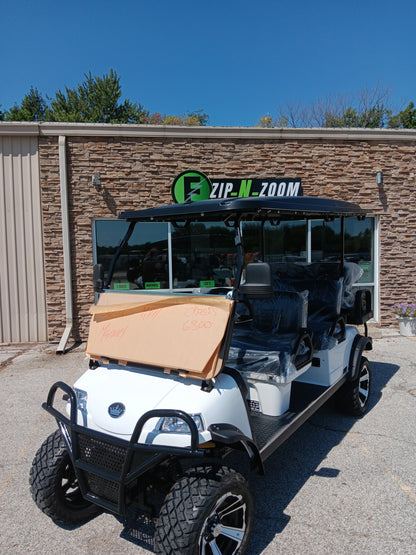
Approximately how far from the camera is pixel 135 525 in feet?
8.80

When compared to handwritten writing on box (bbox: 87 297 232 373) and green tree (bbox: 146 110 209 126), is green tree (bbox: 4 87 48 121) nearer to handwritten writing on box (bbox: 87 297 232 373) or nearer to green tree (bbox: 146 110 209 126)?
green tree (bbox: 146 110 209 126)

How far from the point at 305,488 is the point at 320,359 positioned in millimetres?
1102

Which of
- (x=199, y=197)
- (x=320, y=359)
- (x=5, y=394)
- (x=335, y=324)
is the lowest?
(x=5, y=394)

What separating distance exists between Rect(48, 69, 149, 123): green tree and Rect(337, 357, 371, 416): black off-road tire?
2432 centimetres

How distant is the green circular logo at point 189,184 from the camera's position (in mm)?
7820

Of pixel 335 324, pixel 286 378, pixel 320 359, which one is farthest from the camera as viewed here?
pixel 335 324

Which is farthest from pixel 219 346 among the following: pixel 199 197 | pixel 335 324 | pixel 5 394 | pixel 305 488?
pixel 199 197

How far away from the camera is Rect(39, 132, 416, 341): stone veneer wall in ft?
25.0

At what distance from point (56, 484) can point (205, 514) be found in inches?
40.2

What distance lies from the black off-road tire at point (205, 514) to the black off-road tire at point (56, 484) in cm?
79

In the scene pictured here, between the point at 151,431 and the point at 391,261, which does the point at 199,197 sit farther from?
the point at 151,431

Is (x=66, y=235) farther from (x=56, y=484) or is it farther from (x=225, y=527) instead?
(x=225, y=527)

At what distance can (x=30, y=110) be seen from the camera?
28906mm

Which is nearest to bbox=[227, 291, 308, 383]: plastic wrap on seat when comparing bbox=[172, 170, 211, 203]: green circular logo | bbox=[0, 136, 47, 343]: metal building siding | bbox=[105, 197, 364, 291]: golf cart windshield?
bbox=[105, 197, 364, 291]: golf cart windshield
